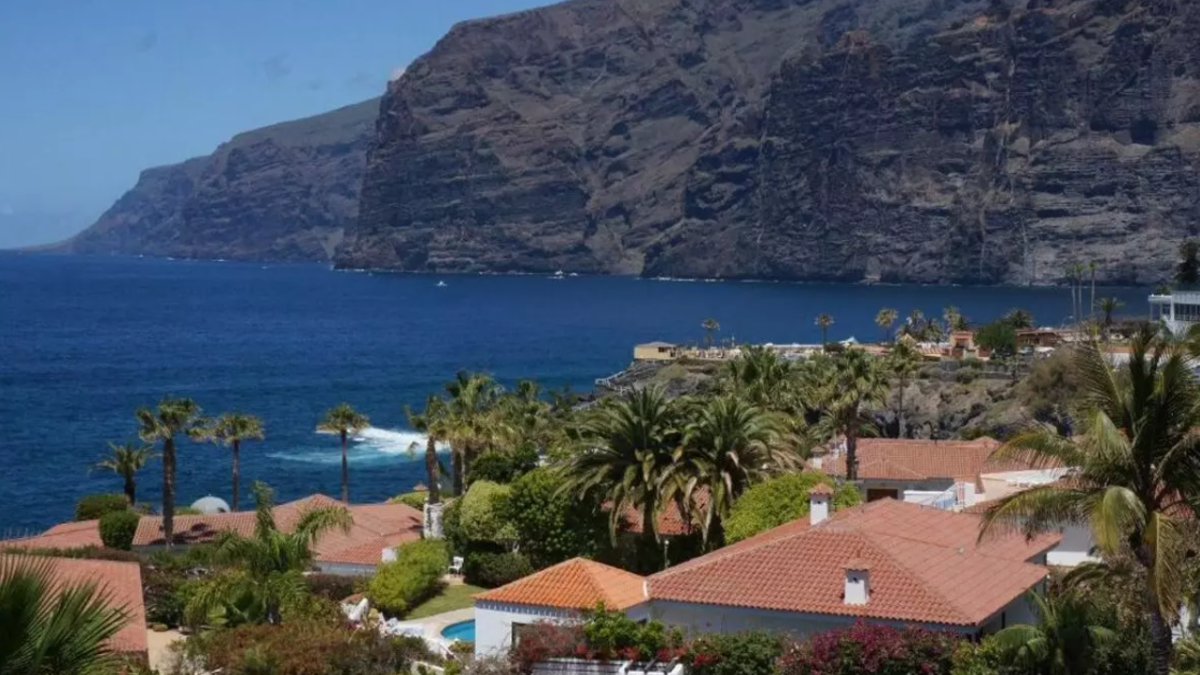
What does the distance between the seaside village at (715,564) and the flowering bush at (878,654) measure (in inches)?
1.8

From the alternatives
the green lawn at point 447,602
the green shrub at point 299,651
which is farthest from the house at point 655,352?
the green shrub at point 299,651

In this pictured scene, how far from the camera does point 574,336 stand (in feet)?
652

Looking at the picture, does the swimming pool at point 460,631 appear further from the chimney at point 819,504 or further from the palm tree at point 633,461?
the chimney at point 819,504

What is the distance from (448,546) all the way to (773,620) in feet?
50.5

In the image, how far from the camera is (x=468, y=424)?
48250 mm

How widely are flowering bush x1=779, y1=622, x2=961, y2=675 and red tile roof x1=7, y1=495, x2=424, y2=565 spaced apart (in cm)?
1966

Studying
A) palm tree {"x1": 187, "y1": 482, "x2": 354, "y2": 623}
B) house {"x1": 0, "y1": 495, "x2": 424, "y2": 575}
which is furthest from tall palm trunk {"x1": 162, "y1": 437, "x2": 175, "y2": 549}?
palm tree {"x1": 187, "y1": 482, "x2": 354, "y2": 623}

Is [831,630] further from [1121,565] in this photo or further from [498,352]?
[498,352]

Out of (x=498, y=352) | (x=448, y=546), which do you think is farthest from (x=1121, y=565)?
(x=498, y=352)

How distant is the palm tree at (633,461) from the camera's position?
113ft

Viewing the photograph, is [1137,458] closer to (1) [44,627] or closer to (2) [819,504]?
(1) [44,627]

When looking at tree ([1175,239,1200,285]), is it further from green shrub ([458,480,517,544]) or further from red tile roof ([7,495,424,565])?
green shrub ([458,480,517,544])

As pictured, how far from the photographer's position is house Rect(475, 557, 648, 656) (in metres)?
27.4

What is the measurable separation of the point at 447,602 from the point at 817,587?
12.7m
